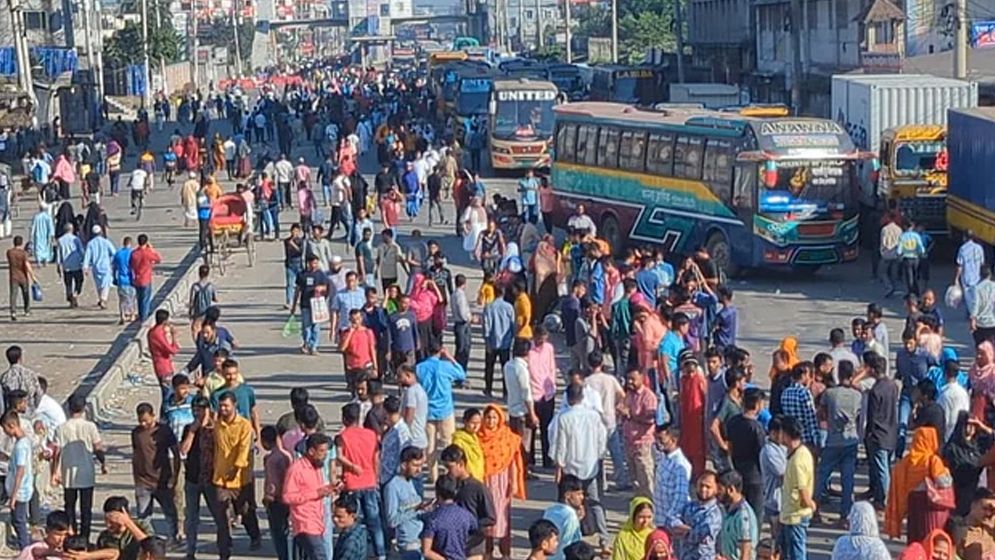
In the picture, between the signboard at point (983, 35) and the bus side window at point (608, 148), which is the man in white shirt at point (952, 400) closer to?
the bus side window at point (608, 148)

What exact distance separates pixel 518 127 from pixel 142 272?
70.5 ft

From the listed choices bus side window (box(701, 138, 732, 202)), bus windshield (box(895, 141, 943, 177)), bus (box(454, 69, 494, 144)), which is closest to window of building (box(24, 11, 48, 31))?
bus (box(454, 69, 494, 144))

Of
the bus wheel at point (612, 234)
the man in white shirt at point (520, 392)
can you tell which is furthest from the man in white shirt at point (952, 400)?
the bus wheel at point (612, 234)

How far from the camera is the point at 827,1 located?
65438 mm

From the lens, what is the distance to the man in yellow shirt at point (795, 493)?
1258 cm

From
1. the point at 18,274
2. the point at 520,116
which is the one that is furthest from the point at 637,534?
the point at 520,116

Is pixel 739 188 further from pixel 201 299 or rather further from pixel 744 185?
pixel 201 299

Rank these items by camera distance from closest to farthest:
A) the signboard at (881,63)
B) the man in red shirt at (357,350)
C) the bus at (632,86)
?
the man in red shirt at (357,350) → the signboard at (881,63) → the bus at (632,86)

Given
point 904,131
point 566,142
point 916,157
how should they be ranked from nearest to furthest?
point 916,157, point 904,131, point 566,142

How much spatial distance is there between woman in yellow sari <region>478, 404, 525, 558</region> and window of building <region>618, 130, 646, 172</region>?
697 inches

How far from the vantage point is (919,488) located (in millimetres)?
12656

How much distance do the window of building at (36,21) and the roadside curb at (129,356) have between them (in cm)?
6147

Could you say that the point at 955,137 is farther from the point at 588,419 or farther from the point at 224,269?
the point at 588,419

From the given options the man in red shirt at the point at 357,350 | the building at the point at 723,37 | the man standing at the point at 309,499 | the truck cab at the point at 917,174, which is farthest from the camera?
the building at the point at 723,37
